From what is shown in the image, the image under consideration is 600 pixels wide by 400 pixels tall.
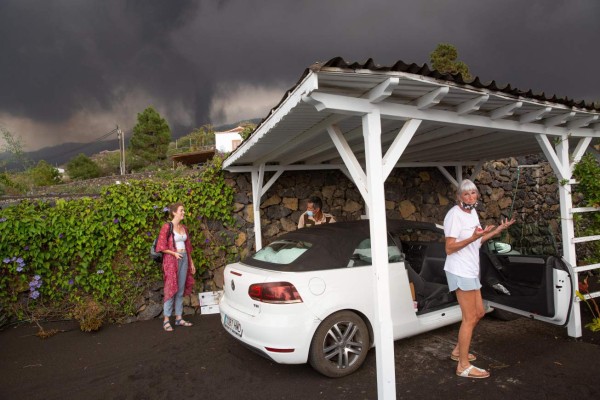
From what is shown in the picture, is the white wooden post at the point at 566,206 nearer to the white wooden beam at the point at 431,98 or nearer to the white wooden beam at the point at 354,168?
the white wooden beam at the point at 431,98

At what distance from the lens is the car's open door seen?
363 cm

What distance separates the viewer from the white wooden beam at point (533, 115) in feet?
12.4

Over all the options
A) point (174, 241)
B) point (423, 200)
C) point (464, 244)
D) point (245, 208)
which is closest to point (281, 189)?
point (245, 208)

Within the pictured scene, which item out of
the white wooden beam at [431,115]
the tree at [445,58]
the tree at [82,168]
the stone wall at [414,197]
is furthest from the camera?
the tree at [82,168]

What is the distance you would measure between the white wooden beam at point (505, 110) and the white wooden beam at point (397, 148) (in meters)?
1.12

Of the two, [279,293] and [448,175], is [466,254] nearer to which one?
[279,293]

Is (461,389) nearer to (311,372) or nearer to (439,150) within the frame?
(311,372)

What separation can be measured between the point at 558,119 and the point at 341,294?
10.7 ft

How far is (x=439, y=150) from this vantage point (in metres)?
6.10

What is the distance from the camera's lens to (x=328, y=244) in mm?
3602

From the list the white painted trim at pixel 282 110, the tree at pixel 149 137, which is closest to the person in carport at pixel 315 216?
the white painted trim at pixel 282 110

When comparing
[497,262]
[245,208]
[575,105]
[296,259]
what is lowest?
[497,262]

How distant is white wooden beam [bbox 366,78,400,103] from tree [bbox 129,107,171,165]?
118 feet

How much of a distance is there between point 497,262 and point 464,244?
1.72 metres
